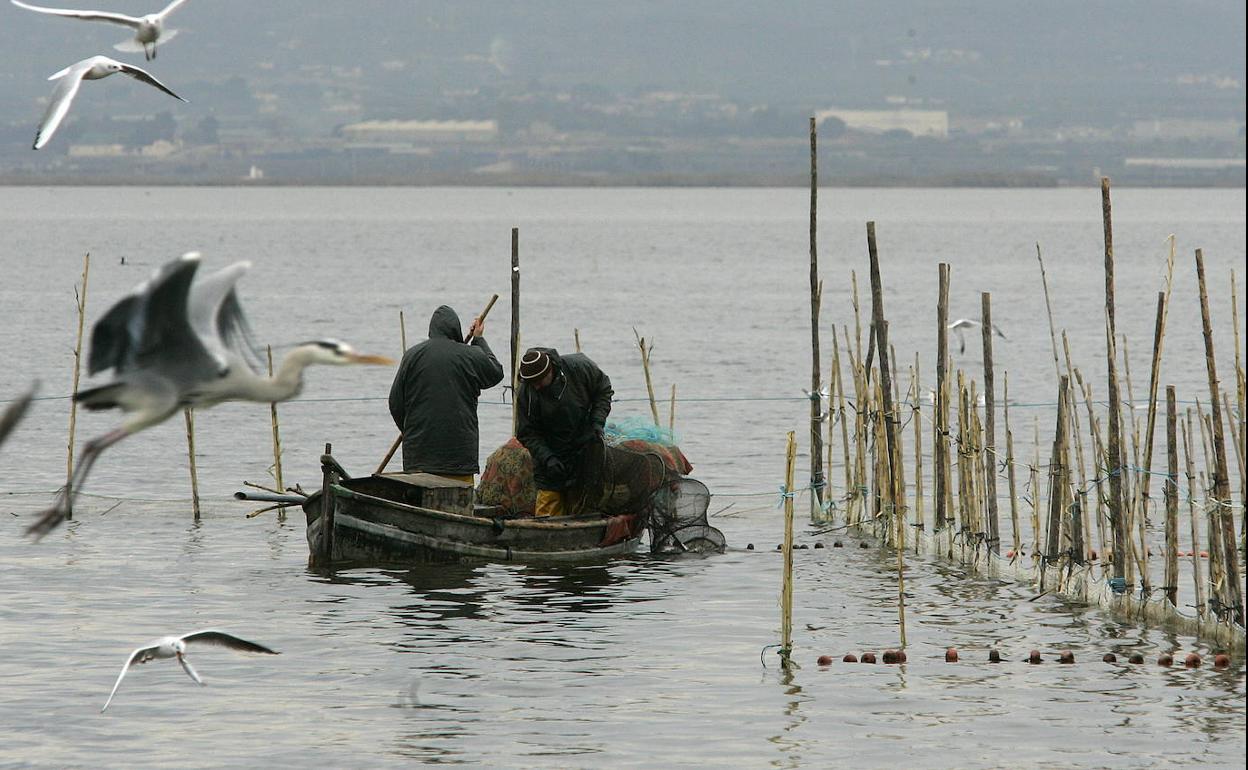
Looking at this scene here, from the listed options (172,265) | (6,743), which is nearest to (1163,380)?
(6,743)

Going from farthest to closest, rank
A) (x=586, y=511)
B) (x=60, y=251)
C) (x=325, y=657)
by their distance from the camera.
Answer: (x=60, y=251) → (x=586, y=511) → (x=325, y=657)

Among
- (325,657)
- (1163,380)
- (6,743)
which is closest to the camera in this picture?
(6,743)

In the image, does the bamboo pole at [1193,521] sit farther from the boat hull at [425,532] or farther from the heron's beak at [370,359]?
the heron's beak at [370,359]

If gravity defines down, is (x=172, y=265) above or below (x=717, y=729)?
above

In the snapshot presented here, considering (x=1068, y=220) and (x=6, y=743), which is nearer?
(x=6, y=743)

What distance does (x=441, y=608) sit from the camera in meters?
15.1

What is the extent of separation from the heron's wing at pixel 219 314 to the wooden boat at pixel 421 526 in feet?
31.7

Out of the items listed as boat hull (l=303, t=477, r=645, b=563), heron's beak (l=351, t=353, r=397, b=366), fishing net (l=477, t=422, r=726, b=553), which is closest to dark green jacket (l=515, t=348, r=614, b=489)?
fishing net (l=477, t=422, r=726, b=553)

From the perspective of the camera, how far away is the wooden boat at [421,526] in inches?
632

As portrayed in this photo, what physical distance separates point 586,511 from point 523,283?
59042 mm

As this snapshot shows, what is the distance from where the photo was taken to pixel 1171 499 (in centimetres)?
1245

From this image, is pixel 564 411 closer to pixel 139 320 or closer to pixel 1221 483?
pixel 1221 483

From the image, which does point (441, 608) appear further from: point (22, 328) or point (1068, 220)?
point (1068, 220)

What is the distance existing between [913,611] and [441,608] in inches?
139
